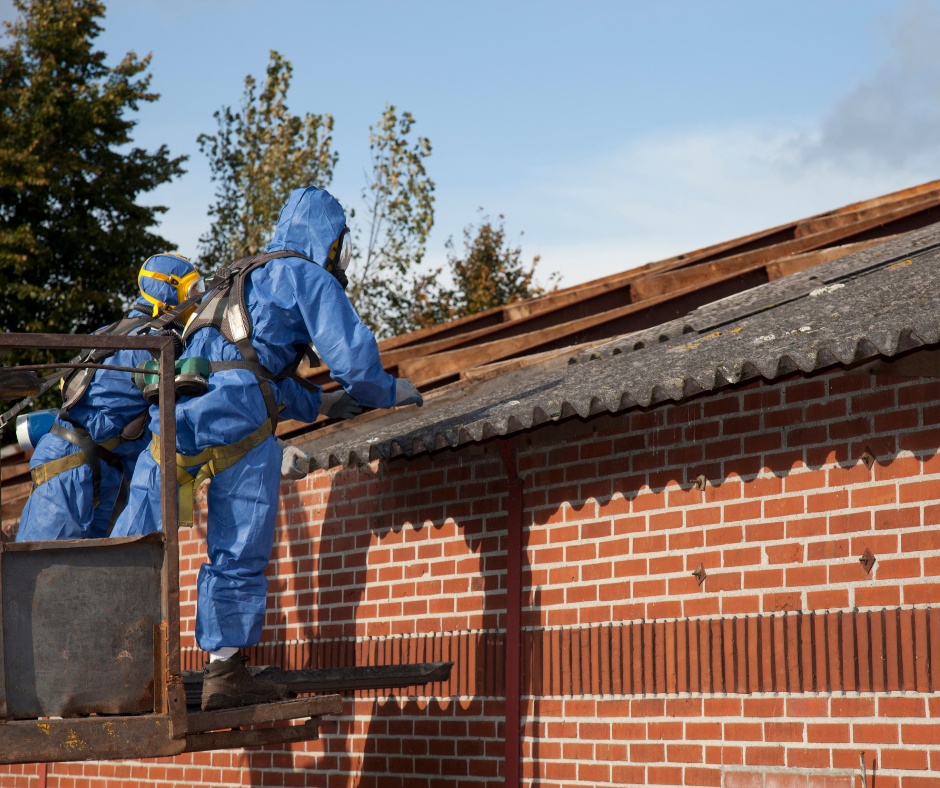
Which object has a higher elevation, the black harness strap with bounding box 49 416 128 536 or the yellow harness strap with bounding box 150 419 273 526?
the black harness strap with bounding box 49 416 128 536

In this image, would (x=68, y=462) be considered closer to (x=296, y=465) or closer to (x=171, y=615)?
(x=296, y=465)

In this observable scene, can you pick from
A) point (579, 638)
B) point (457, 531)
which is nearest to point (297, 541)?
point (457, 531)

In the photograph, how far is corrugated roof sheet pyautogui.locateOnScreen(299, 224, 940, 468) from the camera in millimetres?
4383

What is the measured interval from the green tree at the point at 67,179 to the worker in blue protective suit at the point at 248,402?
690 inches

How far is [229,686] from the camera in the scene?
436cm

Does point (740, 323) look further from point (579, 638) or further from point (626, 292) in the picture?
point (626, 292)

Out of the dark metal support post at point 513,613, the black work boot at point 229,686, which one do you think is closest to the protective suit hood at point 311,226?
the dark metal support post at point 513,613

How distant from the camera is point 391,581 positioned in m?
6.51

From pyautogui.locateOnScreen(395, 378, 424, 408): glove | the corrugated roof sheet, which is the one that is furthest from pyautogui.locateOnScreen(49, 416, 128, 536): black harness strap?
pyautogui.locateOnScreen(395, 378, 424, 408): glove

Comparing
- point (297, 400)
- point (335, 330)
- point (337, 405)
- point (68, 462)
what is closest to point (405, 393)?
point (337, 405)

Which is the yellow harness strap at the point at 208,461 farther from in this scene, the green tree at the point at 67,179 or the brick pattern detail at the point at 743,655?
the green tree at the point at 67,179

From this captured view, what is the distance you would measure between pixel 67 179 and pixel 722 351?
20.4 metres

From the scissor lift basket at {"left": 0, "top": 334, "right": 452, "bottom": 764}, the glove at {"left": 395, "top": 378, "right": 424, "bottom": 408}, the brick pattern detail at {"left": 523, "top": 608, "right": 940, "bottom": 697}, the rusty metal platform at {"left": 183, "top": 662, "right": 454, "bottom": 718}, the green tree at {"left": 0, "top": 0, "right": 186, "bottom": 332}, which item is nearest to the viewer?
the scissor lift basket at {"left": 0, "top": 334, "right": 452, "bottom": 764}

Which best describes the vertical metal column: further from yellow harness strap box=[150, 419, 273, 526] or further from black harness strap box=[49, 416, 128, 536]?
black harness strap box=[49, 416, 128, 536]
